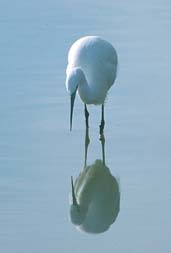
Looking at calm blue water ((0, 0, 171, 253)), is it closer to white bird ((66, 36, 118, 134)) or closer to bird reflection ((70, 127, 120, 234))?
bird reflection ((70, 127, 120, 234))

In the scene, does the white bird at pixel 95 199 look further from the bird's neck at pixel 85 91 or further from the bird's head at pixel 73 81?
the bird's neck at pixel 85 91

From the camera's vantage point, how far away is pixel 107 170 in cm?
1096

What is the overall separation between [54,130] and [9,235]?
2.72 metres

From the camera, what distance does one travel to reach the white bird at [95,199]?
967cm

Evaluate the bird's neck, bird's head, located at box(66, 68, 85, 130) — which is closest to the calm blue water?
the bird's neck

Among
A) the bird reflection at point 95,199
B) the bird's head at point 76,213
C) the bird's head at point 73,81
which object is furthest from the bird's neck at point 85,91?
the bird's head at point 76,213

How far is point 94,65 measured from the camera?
1271 centimetres

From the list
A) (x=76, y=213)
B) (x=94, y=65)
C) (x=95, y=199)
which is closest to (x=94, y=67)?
(x=94, y=65)

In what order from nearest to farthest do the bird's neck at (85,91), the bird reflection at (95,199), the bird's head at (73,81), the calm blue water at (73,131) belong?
the calm blue water at (73,131)
the bird reflection at (95,199)
the bird's head at (73,81)
the bird's neck at (85,91)

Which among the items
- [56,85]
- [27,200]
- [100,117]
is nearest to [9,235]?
[27,200]

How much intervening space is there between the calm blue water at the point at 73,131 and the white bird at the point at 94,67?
0.77 feet

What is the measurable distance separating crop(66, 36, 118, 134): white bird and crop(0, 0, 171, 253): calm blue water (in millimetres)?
233

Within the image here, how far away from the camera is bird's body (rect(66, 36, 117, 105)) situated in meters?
12.6

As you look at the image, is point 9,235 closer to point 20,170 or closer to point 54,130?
point 20,170
